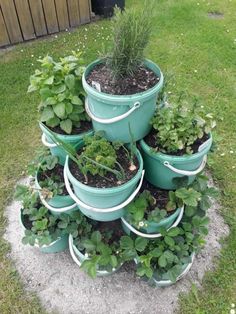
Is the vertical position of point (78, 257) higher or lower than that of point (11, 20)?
lower

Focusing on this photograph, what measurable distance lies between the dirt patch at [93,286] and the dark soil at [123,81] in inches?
47.4

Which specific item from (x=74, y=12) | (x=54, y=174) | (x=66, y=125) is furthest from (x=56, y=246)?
(x=74, y=12)

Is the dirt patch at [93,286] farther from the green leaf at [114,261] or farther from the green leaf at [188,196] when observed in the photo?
the green leaf at [188,196]

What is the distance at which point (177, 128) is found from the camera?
2055 millimetres

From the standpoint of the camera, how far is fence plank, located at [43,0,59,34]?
453cm

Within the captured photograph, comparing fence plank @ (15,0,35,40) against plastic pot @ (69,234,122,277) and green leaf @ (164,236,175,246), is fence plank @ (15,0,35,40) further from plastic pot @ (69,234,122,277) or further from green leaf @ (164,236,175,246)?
green leaf @ (164,236,175,246)

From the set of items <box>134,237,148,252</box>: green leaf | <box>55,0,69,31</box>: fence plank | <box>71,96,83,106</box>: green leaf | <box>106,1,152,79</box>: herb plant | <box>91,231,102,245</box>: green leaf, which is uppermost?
<box>106,1,152,79</box>: herb plant

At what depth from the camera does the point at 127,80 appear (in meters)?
2.03

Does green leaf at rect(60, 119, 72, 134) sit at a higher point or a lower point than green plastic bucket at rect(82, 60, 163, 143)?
lower

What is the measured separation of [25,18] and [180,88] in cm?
214

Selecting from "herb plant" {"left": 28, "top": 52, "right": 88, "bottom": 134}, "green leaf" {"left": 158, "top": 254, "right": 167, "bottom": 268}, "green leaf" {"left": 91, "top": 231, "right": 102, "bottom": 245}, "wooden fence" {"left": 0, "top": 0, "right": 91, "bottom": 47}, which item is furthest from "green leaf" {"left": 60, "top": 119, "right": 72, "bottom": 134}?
"wooden fence" {"left": 0, "top": 0, "right": 91, "bottom": 47}

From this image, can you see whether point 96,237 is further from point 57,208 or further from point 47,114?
point 47,114

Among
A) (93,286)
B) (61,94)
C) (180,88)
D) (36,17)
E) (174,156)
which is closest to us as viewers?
(174,156)

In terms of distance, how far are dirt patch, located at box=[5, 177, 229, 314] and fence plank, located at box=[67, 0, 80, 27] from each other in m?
3.28
